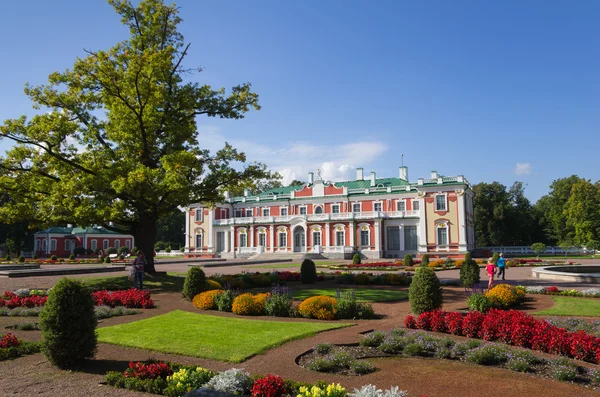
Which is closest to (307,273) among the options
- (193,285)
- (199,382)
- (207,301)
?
(193,285)

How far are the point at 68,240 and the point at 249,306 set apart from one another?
66393mm

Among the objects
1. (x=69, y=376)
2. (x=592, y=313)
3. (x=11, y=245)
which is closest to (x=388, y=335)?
(x=69, y=376)

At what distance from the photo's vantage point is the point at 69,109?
19.9m

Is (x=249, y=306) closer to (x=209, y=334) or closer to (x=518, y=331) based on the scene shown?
(x=209, y=334)

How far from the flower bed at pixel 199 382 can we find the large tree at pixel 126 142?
11508 mm

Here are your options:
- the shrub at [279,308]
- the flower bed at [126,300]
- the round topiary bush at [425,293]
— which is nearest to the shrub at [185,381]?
the shrub at [279,308]

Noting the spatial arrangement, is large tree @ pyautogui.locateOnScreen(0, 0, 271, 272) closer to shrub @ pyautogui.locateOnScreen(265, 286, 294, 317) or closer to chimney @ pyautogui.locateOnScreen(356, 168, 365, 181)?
shrub @ pyautogui.locateOnScreen(265, 286, 294, 317)

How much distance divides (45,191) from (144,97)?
6014mm

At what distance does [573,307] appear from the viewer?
43.6 feet

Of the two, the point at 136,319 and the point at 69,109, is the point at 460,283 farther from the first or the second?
the point at 69,109

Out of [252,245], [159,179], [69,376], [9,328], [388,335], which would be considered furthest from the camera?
[252,245]

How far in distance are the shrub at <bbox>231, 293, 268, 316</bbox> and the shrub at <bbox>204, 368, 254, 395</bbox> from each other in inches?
248

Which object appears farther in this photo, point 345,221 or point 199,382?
point 345,221

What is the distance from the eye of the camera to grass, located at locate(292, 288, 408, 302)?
16234mm
